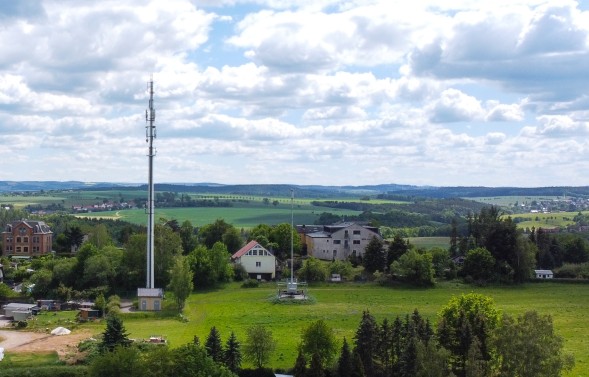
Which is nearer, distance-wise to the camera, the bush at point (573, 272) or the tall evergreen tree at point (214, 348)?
the tall evergreen tree at point (214, 348)

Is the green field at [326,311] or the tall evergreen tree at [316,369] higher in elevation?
the tall evergreen tree at [316,369]

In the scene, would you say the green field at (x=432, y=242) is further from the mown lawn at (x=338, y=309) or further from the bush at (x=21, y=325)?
the bush at (x=21, y=325)

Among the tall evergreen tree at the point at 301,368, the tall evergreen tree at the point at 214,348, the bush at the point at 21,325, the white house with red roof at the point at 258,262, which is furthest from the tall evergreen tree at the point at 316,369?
the white house with red roof at the point at 258,262

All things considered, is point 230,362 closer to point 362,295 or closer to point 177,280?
point 177,280

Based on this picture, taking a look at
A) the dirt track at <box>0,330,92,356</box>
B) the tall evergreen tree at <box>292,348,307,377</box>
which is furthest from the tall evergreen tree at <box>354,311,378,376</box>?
the dirt track at <box>0,330,92,356</box>

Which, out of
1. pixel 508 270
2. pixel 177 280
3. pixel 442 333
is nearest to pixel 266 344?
pixel 442 333

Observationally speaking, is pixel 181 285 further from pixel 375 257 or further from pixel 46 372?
pixel 375 257

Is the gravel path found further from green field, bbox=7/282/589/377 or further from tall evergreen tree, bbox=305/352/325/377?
tall evergreen tree, bbox=305/352/325/377
